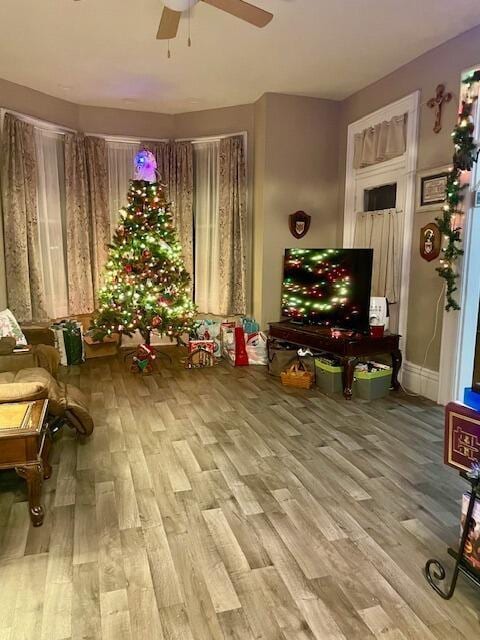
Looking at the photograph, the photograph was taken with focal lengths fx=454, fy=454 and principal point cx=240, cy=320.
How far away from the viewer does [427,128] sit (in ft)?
13.4

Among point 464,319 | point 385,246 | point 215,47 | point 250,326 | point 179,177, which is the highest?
point 215,47

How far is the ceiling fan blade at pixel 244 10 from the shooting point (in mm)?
2805

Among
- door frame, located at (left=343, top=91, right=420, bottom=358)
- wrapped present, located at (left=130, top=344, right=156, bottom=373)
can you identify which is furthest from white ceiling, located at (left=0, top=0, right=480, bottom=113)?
wrapped present, located at (left=130, top=344, right=156, bottom=373)

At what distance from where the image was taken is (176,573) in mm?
1964

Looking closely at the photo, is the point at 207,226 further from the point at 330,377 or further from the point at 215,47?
the point at 330,377

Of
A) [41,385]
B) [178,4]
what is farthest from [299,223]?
[41,385]

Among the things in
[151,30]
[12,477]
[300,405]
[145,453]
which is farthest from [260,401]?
[151,30]

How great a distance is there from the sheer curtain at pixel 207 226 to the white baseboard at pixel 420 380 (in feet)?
8.57

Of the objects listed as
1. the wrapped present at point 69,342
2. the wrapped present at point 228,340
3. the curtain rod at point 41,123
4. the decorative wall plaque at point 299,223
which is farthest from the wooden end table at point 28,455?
the curtain rod at point 41,123

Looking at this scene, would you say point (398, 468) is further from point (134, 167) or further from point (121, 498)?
point (134, 167)

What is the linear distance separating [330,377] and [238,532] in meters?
2.33

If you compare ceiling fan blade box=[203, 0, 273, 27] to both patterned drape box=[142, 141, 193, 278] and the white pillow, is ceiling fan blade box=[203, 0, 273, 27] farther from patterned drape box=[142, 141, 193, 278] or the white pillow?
patterned drape box=[142, 141, 193, 278]

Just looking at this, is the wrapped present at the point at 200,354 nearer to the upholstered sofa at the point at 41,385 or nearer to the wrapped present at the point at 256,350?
the wrapped present at the point at 256,350

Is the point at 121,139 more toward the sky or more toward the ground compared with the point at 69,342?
more toward the sky
